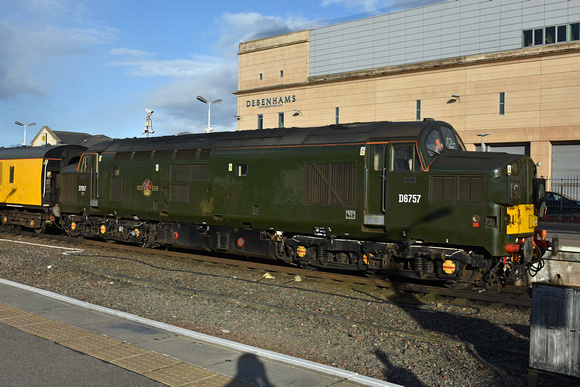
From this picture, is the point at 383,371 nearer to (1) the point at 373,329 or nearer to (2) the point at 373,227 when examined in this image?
(1) the point at 373,329

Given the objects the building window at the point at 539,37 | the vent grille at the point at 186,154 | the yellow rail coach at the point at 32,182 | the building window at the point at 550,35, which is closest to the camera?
the vent grille at the point at 186,154

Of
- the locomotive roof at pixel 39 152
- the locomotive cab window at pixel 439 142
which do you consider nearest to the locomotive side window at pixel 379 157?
the locomotive cab window at pixel 439 142

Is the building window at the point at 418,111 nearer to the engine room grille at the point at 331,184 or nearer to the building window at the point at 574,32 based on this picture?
the building window at the point at 574,32

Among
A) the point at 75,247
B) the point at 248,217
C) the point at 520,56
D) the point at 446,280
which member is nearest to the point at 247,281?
the point at 248,217

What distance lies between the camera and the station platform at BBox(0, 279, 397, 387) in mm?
5863

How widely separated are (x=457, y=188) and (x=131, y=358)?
7.16m

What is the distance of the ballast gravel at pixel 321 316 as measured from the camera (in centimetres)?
695

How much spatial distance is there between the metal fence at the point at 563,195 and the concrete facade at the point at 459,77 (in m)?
1.68

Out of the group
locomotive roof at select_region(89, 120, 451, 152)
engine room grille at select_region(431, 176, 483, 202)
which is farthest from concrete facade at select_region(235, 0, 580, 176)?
engine room grille at select_region(431, 176, 483, 202)

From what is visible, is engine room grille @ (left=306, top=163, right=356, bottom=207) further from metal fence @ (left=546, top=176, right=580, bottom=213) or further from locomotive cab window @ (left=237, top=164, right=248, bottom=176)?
metal fence @ (left=546, top=176, right=580, bottom=213)

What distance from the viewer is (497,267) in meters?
10.7

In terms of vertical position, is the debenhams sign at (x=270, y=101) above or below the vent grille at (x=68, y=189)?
above

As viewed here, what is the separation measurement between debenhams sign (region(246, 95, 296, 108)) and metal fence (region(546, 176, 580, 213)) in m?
25.4

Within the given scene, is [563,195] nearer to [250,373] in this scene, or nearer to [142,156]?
[142,156]
